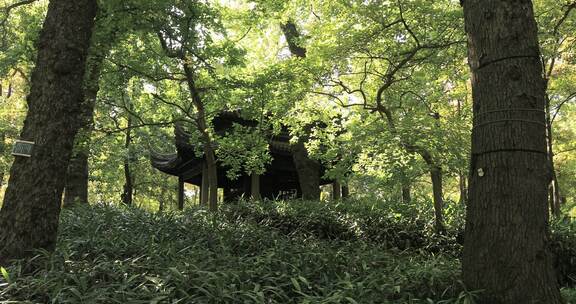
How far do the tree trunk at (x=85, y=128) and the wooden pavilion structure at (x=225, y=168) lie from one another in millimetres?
2760

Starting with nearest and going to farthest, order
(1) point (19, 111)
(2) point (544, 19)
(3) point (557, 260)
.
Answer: (3) point (557, 260) → (2) point (544, 19) → (1) point (19, 111)

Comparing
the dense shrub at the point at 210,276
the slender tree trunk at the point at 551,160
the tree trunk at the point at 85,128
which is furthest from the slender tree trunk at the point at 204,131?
the slender tree trunk at the point at 551,160

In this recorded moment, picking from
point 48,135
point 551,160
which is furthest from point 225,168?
point 48,135

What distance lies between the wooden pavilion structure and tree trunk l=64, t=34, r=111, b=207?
276 centimetres

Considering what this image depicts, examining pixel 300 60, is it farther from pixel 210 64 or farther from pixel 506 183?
pixel 506 183

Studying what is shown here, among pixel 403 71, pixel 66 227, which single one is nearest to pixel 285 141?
pixel 403 71

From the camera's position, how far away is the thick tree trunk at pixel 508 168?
321 cm

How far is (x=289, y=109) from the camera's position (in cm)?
955

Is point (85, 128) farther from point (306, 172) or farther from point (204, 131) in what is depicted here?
point (306, 172)

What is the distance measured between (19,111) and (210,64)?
14275 millimetres

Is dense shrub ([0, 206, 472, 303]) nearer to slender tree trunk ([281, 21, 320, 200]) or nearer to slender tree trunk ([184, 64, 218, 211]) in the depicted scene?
slender tree trunk ([184, 64, 218, 211])

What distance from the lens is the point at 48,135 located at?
4.12 meters

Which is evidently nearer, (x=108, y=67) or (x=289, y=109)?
(x=108, y=67)

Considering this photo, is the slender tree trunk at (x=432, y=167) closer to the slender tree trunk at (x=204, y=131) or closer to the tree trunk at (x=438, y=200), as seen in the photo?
the tree trunk at (x=438, y=200)
